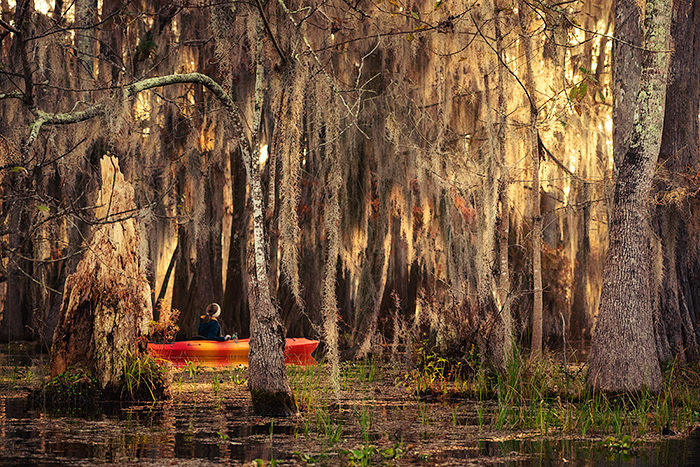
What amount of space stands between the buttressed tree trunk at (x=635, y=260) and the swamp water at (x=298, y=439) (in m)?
1.45

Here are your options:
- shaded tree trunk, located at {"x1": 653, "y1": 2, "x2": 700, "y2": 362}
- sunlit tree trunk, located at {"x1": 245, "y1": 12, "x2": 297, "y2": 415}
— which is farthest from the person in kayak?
shaded tree trunk, located at {"x1": 653, "y1": 2, "x2": 700, "y2": 362}

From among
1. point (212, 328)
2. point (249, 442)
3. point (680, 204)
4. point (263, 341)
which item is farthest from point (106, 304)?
point (680, 204)

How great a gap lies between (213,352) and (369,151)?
3.94m

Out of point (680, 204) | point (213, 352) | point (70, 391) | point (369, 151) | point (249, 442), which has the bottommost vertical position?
point (249, 442)

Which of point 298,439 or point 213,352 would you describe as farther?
point 213,352

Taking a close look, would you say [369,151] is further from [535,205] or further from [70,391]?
[70,391]

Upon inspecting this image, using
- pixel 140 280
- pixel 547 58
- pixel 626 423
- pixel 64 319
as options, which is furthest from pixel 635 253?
pixel 64 319

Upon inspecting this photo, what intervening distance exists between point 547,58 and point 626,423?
21.8 feet

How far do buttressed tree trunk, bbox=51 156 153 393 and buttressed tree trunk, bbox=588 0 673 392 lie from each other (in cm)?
500

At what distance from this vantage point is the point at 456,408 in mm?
9477

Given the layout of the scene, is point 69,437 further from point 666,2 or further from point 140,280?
point 666,2

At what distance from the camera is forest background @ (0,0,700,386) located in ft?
29.6

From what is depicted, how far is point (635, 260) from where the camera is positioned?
952 cm

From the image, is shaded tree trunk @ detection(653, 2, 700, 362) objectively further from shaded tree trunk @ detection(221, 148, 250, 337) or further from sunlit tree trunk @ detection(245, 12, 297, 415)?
shaded tree trunk @ detection(221, 148, 250, 337)
